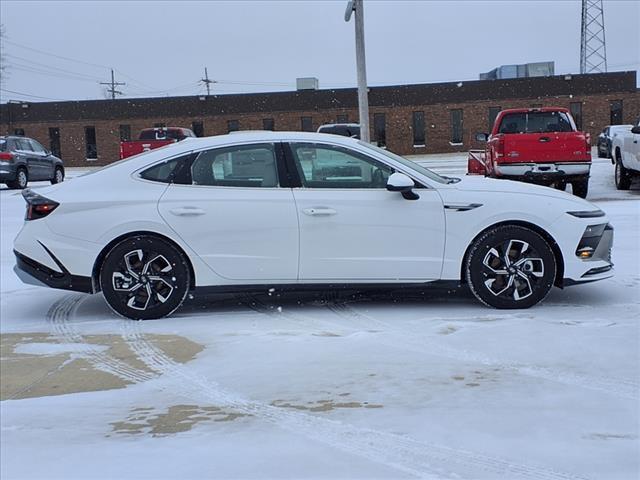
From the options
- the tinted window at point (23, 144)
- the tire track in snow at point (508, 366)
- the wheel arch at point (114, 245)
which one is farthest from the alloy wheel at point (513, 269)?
the tinted window at point (23, 144)

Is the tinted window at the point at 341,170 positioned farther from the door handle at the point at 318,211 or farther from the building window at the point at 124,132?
the building window at the point at 124,132

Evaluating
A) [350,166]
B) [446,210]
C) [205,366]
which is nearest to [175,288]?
[205,366]

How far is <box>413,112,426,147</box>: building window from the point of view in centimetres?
4391

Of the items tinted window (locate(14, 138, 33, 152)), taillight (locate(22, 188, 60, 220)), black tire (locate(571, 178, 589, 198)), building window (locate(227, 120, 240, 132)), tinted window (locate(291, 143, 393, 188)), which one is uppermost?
building window (locate(227, 120, 240, 132))

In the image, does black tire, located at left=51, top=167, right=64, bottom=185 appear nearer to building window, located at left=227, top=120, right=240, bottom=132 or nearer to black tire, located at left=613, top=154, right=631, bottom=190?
black tire, located at left=613, top=154, right=631, bottom=190

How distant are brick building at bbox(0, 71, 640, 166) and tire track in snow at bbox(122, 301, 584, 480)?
40568 millimetres

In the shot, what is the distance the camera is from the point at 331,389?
13.5ft

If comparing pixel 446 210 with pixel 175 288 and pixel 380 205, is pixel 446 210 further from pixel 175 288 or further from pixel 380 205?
pixel 175 288

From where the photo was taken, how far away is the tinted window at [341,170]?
229 inches

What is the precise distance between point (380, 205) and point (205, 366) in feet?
6.61

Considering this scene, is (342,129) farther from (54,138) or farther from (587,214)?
(54,138)

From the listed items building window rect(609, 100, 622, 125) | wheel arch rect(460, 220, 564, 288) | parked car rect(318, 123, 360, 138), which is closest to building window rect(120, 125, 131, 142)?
parked car rect(318, 123, 360, 138)

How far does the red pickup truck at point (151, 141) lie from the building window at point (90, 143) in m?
21.4

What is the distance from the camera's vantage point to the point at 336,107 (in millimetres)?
44281
